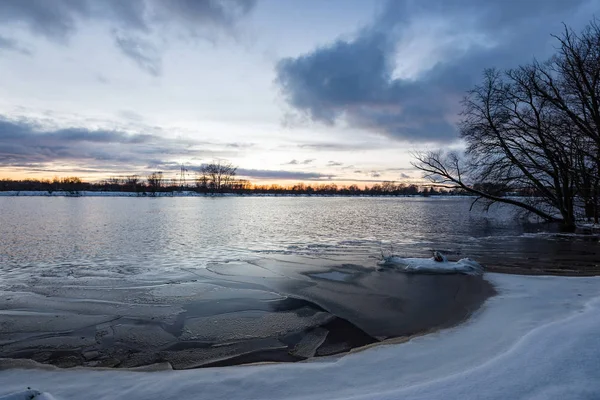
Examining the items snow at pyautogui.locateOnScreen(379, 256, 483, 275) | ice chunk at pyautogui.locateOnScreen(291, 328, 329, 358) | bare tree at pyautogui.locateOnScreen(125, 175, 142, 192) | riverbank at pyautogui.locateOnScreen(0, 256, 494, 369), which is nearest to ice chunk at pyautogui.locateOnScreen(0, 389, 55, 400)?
riverbank at pyautogui.locateOnScreen(0, 256, 494, 369)

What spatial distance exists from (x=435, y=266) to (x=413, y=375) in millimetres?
6404

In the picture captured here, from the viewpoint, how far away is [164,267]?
401 inches

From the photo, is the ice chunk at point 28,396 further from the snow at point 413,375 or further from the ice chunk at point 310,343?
the ice chunk at point 310,343

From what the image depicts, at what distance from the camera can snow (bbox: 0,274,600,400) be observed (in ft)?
10.3

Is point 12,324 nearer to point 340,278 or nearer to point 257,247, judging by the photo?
point 340,278

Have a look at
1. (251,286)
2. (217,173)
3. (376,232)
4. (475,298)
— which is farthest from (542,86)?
(217,173)

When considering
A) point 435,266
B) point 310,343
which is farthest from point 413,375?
point 435,266

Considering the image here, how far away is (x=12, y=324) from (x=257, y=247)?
8.81 m

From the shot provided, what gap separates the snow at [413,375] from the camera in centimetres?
314

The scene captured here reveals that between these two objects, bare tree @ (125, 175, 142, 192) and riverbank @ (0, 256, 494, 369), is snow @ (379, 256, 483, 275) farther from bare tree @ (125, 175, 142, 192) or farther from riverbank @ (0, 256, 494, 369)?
bare tree @ (125, 175, 142, 192)

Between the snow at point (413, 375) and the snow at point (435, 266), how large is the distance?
4.28 m

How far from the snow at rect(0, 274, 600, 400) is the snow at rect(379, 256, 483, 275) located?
4281 millimetres

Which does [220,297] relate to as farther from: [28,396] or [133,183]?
[133,183]

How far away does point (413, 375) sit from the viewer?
3.72 metres
